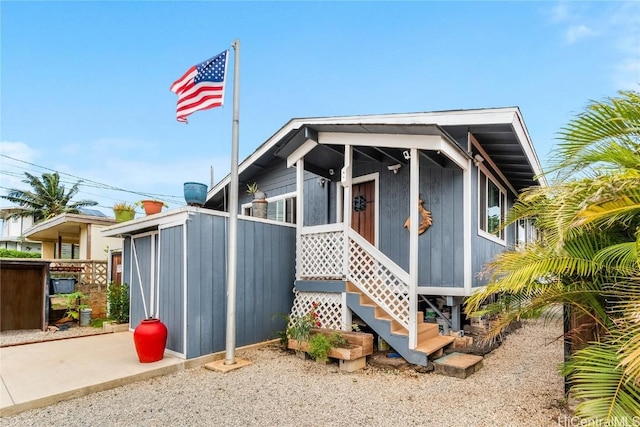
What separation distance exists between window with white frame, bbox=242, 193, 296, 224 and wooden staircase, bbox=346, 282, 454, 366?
3.26 metres

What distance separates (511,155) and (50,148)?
25.6 m

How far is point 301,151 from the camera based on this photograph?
6.71 m

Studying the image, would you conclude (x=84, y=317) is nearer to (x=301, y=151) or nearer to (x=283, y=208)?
(x=283, y=208)

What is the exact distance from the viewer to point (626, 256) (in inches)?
97.0

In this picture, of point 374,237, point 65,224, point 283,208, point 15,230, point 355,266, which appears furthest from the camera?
point 15,230

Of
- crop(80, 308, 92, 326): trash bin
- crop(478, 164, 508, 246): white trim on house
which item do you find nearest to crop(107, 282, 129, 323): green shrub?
crop(80, 308, 92, 326): trash bin

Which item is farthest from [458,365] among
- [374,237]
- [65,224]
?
[65,224]

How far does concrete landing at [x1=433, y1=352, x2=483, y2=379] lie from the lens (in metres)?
4.79

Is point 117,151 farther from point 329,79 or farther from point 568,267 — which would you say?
point 568,267

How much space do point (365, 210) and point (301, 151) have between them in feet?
6.03

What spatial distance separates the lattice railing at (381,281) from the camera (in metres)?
5.45

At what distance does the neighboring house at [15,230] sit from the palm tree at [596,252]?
105ft

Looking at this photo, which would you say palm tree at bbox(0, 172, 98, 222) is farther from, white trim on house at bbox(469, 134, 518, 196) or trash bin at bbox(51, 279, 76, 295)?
white trim on house at bbox(469, 134, 518, 196)

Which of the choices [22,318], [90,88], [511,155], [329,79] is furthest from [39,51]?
[511,155]
